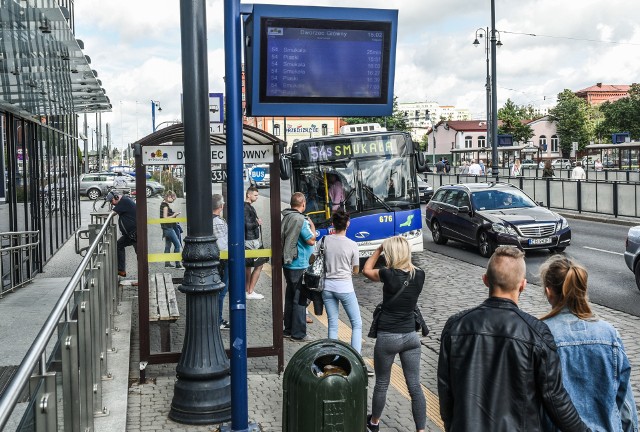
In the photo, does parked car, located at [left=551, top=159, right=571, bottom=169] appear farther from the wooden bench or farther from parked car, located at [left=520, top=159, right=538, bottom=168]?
the wooden bench

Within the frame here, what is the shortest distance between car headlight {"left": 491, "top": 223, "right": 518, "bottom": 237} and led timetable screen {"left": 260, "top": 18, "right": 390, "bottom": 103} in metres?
11.1

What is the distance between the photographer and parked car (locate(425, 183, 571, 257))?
16.8m

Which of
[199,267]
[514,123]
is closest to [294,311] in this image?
[199,267]

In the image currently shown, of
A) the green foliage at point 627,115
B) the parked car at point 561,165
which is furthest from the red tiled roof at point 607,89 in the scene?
the parked car at point 561,165

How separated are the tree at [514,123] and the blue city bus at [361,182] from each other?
244 ft

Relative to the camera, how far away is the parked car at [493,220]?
16781 mm

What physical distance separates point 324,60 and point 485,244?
39.7 feet

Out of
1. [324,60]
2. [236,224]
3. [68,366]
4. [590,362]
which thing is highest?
[324,60]

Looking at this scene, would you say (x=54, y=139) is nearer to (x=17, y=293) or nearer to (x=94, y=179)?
(x=17, y=293)

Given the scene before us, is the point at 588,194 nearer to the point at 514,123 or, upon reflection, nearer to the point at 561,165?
the point at 561,165

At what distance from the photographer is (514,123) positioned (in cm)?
9381

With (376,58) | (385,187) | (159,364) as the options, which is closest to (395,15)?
(376,58)

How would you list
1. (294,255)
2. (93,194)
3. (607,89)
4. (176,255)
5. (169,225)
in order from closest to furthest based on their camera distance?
(176,255), (169,225), (294,255), (93,194), (607,89)

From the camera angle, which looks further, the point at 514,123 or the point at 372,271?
the point at 514,123
